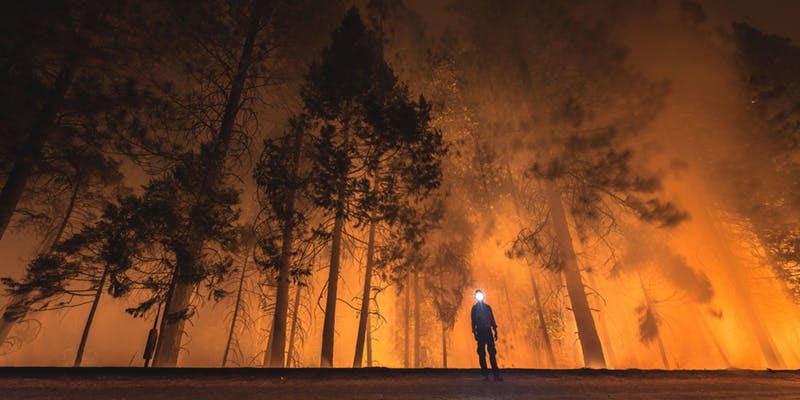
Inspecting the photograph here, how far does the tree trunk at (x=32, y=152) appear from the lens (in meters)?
8.41

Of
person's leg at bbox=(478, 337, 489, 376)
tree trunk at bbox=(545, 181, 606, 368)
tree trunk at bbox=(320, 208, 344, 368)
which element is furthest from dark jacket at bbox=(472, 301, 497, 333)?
tree trunk at bbox=(545, 181, 606, 368)

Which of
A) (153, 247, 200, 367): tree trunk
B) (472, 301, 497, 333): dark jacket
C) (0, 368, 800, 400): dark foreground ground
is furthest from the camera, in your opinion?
(153, 247, 200, 367): tree trunk

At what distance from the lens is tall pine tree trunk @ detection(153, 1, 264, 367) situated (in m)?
7.84

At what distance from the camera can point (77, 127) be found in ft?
31.9

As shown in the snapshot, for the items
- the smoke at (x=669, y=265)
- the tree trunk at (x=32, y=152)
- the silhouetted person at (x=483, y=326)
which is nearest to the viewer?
the silhouetted person at (x=483, y=326)

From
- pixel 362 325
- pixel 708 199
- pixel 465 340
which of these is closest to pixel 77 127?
pixel 362 325

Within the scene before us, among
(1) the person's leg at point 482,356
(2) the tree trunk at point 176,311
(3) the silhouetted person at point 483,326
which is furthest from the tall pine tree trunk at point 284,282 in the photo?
(1) the person's leg at point 482,356

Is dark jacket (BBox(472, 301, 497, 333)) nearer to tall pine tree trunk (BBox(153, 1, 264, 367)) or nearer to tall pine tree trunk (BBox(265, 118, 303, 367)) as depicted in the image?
tall pine tree trunk (BBox(265, 118, 303, 367))

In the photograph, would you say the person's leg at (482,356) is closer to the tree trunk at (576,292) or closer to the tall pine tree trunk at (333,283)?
the tall pine tree trunk at (333,283)

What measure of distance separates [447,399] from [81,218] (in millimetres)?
17393

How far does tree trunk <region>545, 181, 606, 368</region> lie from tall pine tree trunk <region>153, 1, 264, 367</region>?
1057cm

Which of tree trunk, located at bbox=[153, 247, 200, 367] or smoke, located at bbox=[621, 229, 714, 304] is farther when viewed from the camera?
smoke, located at bbox=[621, 229, 714, 304]

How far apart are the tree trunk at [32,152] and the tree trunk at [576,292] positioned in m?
15.0

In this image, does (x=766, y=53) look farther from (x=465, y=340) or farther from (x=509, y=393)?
(x=465, y=340)
